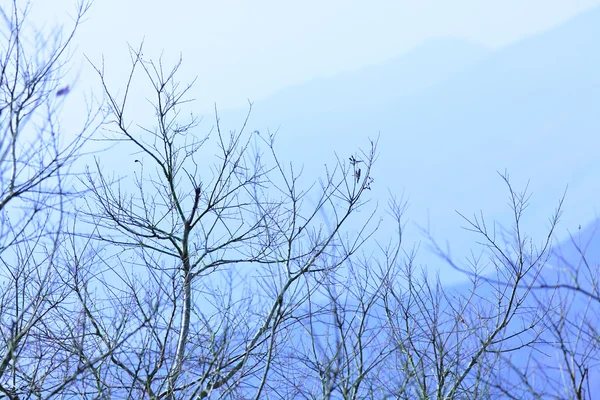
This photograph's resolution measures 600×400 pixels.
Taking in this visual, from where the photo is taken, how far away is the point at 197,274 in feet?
18.4

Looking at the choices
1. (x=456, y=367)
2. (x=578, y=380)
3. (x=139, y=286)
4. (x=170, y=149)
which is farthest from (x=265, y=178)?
(x=578, y=380)

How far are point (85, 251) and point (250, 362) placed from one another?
1.57 m

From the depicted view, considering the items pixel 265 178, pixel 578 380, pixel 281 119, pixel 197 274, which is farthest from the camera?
pixel 281 119

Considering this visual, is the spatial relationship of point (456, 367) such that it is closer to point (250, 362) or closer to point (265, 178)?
point (250, 362)

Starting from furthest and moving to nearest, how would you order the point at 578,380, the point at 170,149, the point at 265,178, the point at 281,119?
1. the point at 281,119
2. the point at 265,178
3. the point at 170,149
4. the point at 578,380

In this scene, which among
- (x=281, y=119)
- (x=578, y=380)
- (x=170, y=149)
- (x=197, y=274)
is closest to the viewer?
(x=578, y=380)

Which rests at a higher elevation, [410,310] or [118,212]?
[118,212]

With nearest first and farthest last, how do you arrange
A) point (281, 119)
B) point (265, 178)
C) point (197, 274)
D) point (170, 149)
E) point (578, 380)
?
point (578, 380), point (197, 274), point (170, 149), point (265, 178), point (281, 119)

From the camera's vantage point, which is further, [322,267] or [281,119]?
[281,119]

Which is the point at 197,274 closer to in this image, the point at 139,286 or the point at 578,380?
the point at 139,286

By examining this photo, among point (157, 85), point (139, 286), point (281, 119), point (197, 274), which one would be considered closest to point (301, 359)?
point (197, 274)

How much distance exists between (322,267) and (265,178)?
1435mm

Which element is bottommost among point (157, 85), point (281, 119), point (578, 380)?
point (578, 380)

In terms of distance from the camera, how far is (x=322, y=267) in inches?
234
